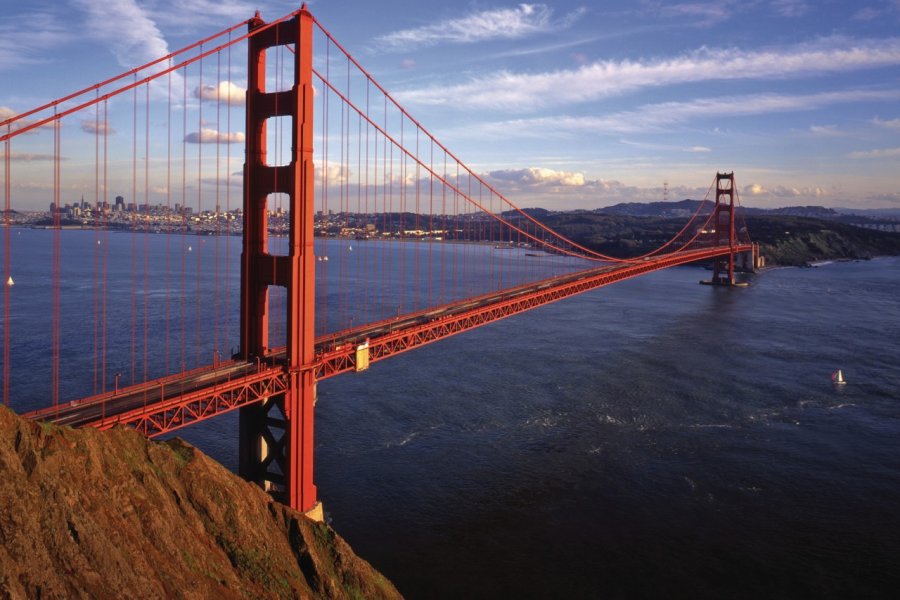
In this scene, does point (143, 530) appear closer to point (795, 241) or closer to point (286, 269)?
point (286, 269)

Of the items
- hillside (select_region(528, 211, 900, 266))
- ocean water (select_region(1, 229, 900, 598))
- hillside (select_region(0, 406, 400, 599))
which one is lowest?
ocean water (select_region(1, 229, 900, 598))

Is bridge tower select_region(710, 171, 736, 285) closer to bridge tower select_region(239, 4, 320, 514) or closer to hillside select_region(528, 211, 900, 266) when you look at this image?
hillside select_region(528, 211, 900, 266)

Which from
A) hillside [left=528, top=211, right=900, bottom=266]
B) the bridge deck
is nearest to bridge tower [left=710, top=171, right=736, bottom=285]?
hillside [left=528, top=211, right=900, bottom=266]

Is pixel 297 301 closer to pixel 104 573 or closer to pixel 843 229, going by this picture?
pixel 104 573

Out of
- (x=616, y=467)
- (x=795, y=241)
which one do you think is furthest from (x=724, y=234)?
(x=616, y=467)

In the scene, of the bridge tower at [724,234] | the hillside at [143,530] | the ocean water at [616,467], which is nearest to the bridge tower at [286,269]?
the ocean water at [616,467]

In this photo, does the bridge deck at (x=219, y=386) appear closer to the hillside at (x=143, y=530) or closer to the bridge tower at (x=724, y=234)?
the hillside at (x=143, y=530)
